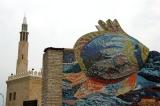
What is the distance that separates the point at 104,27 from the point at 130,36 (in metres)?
1.62

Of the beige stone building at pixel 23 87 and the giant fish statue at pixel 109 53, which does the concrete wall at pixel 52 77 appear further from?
the beige stone building at pixel 23 87

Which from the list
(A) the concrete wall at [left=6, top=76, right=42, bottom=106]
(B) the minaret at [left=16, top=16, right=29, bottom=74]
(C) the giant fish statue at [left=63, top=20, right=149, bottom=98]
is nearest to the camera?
(C) the giant fish statue at [left=63, top=20, right=149, bottom=98]

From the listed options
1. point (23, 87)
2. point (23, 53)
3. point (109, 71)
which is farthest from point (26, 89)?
point (109, 71)

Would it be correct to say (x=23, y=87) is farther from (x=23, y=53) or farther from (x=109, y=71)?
(x=109, y=71)

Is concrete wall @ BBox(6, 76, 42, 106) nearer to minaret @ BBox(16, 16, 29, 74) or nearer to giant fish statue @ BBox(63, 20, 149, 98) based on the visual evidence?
minaret @ BBox(16, 16, 29, 74)

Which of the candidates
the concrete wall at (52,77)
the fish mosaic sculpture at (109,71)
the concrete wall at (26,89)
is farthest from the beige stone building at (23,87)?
the concrete wall at (52,77)

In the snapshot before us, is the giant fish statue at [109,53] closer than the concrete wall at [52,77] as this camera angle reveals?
No

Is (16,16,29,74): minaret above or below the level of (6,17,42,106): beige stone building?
above

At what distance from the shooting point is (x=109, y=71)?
21219mm

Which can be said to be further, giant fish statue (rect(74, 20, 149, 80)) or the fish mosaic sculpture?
giant fish statue (rect(74, 20, 149, 80))

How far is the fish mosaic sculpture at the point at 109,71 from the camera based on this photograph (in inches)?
808

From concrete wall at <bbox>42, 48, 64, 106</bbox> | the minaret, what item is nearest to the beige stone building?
the minaret

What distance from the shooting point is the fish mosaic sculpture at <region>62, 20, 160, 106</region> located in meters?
20.5

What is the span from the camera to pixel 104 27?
72.2 ft
